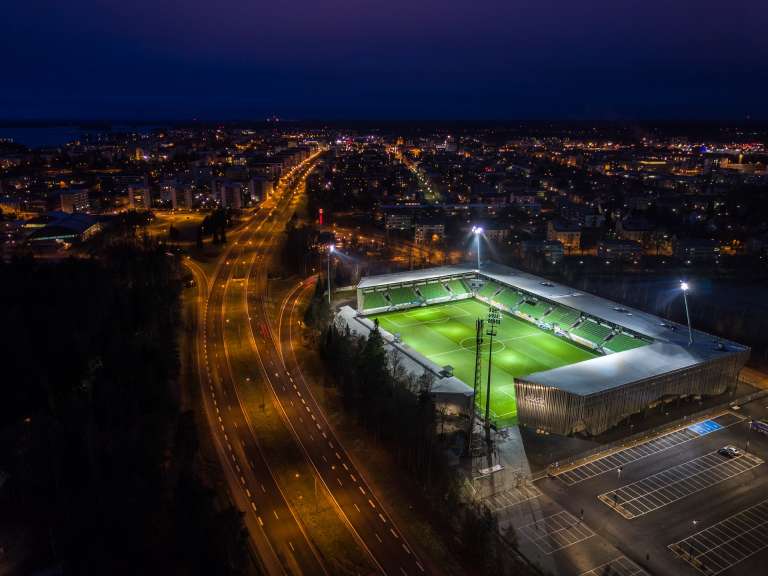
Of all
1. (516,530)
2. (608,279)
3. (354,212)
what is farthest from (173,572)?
(354,212)

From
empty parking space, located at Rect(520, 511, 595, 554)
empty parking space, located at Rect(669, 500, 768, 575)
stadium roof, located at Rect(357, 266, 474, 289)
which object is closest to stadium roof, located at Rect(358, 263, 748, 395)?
empty parking space, located at Rect(520, 511, 595, 554)

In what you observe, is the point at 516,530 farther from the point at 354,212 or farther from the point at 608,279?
the point at 354,212

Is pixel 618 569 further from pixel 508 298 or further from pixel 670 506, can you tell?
pixel 508 298

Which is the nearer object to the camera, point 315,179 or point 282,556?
point 282,556

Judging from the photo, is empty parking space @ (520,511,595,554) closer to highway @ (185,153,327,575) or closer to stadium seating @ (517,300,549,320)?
highway @ (185,153,327,575)

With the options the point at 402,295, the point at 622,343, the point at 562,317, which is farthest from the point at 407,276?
the point at 622,343
